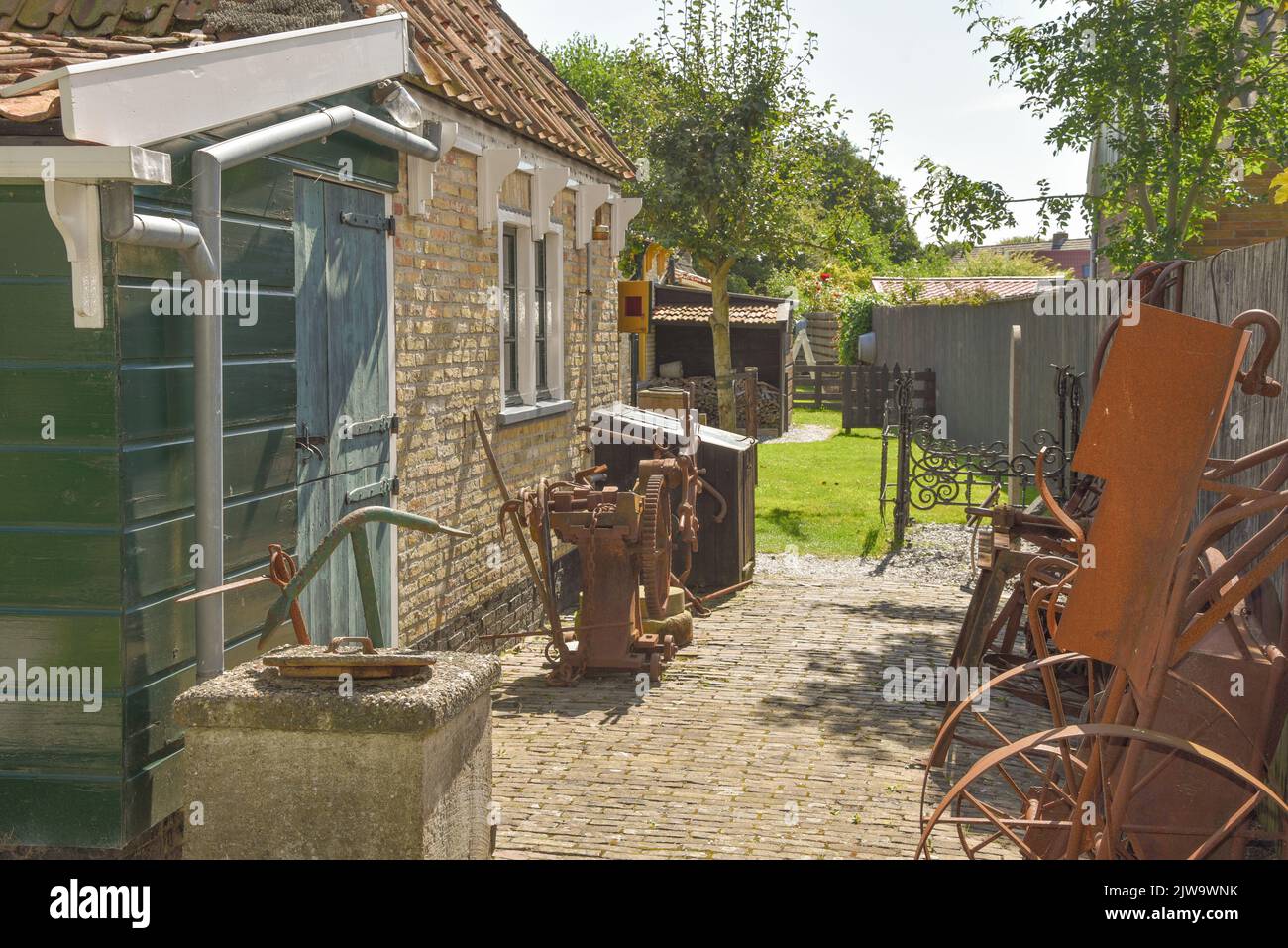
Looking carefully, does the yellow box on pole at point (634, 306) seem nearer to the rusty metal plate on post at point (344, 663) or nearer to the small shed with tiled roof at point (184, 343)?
Result: the small shed with tiled roof at point (184, 343)

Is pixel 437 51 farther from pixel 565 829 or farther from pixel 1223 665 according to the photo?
pixel 1223 665

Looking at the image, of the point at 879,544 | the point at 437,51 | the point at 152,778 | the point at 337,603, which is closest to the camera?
the point at 152,778

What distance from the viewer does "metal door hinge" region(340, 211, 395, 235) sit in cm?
683

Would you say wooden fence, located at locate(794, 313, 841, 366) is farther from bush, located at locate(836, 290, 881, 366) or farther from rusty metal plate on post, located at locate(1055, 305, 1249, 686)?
rusty metal plate on post, located at locate(1055, 305, 1249, 686)

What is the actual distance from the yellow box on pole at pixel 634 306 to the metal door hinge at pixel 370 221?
580cm

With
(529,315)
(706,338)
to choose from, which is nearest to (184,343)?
(529,315)

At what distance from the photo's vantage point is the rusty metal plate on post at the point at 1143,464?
3.56m

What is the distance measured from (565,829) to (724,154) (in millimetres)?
15518

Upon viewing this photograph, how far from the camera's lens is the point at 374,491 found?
7.29 meters

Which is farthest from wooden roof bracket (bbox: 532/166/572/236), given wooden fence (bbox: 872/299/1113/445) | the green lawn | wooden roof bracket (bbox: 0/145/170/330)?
wooden roof bracket (bbox: 0/145/170/330)

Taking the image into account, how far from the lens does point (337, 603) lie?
22.4ft

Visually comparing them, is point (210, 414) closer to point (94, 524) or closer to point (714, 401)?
point (94, 524)

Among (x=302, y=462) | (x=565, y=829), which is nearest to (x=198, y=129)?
(x=302, y=462)

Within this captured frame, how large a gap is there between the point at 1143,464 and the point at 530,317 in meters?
7.31
